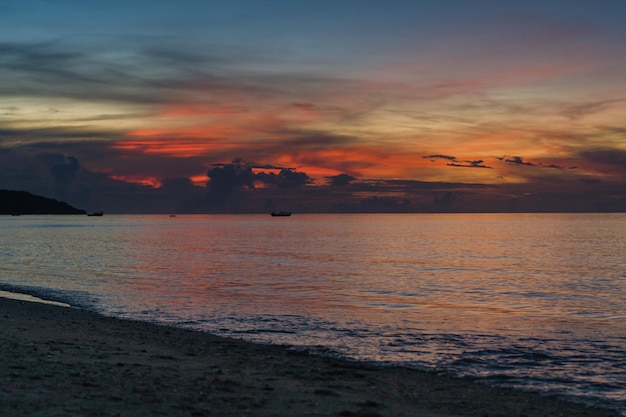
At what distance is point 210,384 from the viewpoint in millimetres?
14188

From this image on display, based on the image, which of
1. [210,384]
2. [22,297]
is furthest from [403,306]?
[22,297]

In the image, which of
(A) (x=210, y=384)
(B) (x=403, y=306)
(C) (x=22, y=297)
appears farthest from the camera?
(C) (x=22, y=297)

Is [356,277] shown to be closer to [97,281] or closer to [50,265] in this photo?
[97,281]

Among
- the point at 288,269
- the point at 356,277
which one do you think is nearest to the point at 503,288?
the point at 356,277

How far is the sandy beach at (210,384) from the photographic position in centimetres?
1205

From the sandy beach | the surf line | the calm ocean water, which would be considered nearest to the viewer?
the sandy beach

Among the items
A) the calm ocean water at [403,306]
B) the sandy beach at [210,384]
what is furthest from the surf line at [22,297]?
the sandy beach at [210,384]

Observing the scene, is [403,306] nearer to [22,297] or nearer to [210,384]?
[210,384]

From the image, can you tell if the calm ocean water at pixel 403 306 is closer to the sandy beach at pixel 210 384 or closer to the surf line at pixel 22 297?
the surf line at pixel 22 297

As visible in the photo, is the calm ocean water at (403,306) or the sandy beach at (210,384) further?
the calm ocean water at (403,306)

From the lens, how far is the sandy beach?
39.5 feet

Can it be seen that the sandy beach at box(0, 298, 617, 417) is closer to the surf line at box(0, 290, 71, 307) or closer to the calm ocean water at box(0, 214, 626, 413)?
the calm ocean water at box(0, 214, 626, 413)

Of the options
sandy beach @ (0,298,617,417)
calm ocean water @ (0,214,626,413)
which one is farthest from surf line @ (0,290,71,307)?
sandy beach @ (0,298,617,417)

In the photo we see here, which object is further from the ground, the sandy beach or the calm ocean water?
the sandy beach
